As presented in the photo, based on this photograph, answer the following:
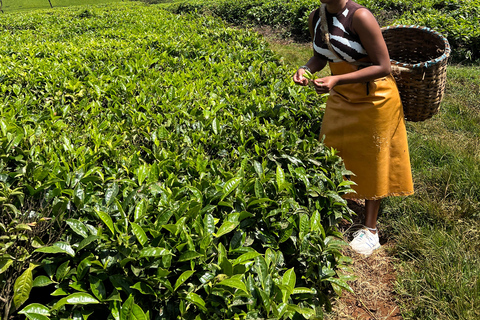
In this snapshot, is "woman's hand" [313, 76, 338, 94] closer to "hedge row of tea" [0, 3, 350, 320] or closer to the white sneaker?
"hedge row of tea" [0, 3, 350, 320]

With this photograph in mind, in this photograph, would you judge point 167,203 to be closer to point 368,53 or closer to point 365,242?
point 368,53

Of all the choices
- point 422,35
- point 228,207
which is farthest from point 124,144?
point 422,35

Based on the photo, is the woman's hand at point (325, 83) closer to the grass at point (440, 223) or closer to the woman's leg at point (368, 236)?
the woman's leg at point (368, 236)

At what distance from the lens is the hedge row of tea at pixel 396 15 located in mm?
7740

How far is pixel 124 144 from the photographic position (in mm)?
2693

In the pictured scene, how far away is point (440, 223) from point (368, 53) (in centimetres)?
190

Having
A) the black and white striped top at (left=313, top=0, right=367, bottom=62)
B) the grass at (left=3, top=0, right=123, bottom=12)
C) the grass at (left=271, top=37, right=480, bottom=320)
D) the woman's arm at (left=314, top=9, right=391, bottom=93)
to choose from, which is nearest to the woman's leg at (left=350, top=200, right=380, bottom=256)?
the grass at (left=271, top=37, right=480, bottom=320)

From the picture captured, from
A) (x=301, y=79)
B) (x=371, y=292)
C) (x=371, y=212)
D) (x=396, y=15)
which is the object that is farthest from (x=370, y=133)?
(x=396, y=15)

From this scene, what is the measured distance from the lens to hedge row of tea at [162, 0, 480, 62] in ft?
25.4

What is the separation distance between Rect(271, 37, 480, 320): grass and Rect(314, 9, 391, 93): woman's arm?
1622 mm

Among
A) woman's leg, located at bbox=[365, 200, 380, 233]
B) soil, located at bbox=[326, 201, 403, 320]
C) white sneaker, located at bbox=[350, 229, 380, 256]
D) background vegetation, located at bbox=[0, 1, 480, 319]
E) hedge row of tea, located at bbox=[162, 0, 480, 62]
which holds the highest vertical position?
background vegetation, located at bbox=[0, 1, 480, 319]

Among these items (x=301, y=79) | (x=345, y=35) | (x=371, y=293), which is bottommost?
(x=371, y=293)

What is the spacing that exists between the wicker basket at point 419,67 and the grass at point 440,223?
1.07 meters

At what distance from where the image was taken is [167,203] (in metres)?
1.88
